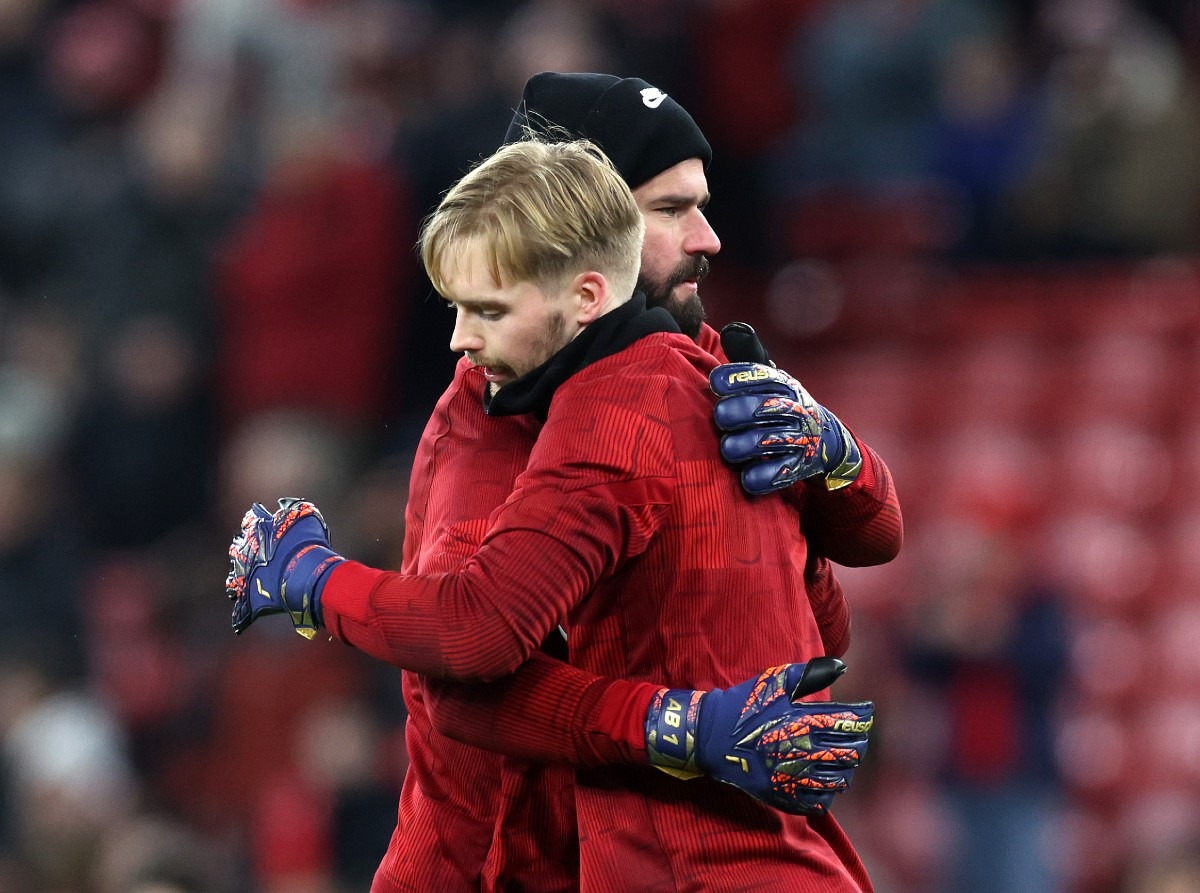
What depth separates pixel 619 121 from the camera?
2490mm

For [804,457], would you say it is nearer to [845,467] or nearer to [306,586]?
[845,467]

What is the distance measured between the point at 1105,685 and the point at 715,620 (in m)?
4.21

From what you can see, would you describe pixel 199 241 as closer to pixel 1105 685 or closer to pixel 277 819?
pixel 277 819

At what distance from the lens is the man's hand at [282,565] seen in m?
2.19

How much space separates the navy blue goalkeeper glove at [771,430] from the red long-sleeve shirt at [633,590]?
1.1 inches

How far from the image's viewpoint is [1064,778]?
5633 millimetres

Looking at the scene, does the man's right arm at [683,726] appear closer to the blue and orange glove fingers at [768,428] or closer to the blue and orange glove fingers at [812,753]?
the blue and orange glove fingers at [812,753]

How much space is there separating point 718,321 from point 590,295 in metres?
4.10

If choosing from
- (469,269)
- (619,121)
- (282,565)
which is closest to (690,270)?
(619,121)

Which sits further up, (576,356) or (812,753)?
(576,356)

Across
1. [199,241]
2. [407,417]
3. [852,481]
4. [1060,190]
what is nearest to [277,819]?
[407,417]

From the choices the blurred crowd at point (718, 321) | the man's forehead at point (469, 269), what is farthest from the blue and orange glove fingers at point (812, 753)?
the blurred crowd at point (718, 321)

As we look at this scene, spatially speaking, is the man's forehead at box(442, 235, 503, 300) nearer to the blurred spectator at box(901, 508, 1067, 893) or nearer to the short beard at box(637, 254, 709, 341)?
the short beard at box(637, 254, 709, 341)

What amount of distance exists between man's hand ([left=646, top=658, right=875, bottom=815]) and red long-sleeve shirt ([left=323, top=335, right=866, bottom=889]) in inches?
2.1
